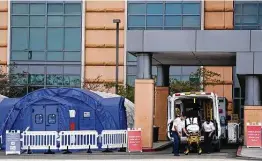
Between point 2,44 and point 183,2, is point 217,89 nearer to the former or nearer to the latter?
point 183,2

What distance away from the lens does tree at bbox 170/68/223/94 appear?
150ft

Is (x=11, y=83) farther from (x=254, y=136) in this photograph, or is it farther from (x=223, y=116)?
(x=254, y=136)

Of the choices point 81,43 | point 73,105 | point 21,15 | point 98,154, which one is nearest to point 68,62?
point 81,43

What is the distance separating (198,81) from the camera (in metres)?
48.0

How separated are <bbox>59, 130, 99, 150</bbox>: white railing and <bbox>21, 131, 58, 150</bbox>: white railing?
1.11 ft

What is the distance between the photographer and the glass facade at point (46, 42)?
49750 mm

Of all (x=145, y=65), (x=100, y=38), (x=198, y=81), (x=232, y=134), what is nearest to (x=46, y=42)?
(x=100, y=38)

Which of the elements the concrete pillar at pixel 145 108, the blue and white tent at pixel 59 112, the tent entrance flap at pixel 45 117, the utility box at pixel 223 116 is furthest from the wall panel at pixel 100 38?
the concrete pillar at pixel 145 108

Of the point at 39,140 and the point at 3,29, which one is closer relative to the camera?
the point at 39,140

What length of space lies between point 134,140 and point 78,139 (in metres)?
2.40

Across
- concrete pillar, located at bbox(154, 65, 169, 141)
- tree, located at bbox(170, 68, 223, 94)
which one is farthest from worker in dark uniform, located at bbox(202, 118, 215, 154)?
tree, located at bbox(170, 68, 223, 94)

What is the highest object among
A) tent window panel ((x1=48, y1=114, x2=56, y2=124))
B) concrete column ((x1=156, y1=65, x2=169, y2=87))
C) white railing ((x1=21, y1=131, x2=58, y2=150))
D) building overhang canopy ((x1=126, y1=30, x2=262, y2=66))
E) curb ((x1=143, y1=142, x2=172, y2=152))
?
building overhang canopy ((x1=126, y1=30, x2=262, y2=66))

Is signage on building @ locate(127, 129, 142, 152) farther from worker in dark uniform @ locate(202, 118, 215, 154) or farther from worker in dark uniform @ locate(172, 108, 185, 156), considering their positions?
worker in dark uniform @ locate(202, 118, 215, 154)

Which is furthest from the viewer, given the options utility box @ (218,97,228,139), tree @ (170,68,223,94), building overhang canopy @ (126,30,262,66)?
tree @ (170,68,223,94)
